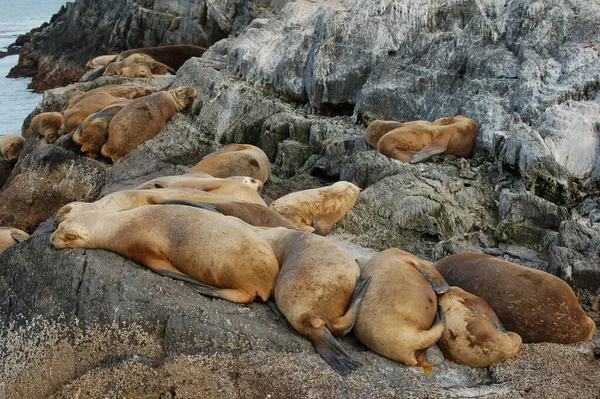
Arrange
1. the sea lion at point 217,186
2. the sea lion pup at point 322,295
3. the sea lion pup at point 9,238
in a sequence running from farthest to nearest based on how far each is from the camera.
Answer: the sea lion pup at point 9,238 → the sea lion at point 217,186 → the sea lion pup at point 322,295

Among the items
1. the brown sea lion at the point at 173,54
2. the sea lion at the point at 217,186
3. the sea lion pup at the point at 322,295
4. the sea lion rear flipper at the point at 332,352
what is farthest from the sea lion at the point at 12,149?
the sea lion rear flipper at the point at 332,352

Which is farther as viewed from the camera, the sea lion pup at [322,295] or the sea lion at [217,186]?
the sea lion at [217,186]

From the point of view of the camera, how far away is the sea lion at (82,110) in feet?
34.2

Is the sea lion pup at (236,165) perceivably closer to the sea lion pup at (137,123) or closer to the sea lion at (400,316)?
the sea lion pup at (137,123)

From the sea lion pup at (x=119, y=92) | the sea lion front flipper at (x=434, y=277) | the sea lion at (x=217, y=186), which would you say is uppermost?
the sea lion front flipper at (x=434, y=277)

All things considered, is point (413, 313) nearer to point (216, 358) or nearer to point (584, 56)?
point (216, 358)

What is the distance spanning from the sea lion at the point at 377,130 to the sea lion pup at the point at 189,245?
4205mm

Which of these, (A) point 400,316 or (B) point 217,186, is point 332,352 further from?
(B) point 217,186

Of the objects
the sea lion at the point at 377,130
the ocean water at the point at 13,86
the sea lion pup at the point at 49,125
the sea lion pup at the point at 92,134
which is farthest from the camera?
the ocean water at the point at 13,86

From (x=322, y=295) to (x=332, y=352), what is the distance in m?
0.36

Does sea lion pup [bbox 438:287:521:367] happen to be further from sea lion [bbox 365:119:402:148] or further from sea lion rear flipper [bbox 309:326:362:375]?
sea lion [bbox 365:119:402:148]

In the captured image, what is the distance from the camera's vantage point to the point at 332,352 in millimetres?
3906

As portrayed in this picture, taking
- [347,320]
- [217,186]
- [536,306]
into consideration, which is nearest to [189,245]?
[347,320]

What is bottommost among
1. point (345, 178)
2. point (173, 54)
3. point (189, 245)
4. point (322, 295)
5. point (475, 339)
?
point (173, 54)
